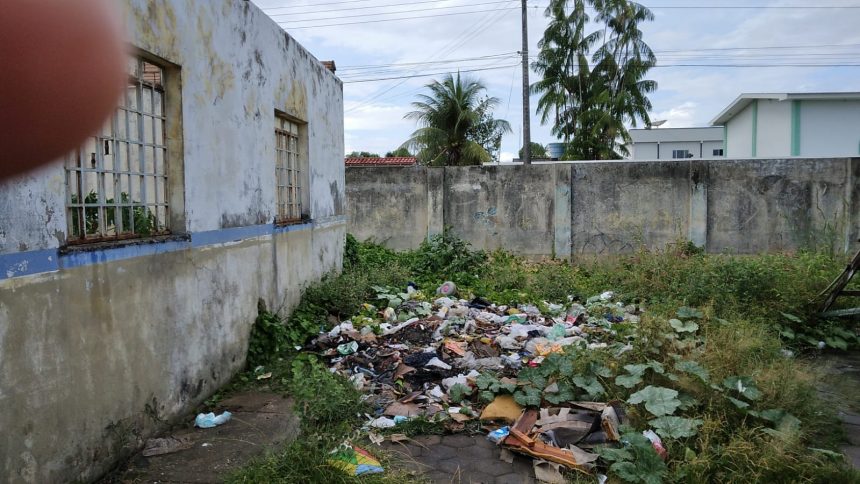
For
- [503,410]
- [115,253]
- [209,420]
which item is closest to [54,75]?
[115,253]

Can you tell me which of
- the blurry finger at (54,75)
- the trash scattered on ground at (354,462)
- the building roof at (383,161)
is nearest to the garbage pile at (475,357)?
the trash scattered on ground at (354,462)

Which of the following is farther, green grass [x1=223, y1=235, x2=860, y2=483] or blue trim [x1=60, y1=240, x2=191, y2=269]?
green grass [x1=223, y1=235, x2=860, y2=483]

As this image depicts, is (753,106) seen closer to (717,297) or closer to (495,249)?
(495,249)

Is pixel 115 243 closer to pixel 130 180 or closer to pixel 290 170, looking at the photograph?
pixel 130 180

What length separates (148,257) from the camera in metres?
3.68

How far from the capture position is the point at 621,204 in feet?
35.7

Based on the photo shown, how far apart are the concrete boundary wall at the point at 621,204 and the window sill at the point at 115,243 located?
25.1 feet

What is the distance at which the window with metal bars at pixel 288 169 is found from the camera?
6.45 metres

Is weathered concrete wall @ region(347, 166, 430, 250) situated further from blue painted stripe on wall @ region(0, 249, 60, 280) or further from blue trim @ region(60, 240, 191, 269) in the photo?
blue painted stripe on wall @ region(0, 249, 60, 280)

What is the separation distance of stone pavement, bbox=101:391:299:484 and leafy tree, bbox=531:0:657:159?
22548 mm

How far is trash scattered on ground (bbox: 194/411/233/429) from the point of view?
13.2 feet

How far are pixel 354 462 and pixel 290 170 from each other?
432 centimetres

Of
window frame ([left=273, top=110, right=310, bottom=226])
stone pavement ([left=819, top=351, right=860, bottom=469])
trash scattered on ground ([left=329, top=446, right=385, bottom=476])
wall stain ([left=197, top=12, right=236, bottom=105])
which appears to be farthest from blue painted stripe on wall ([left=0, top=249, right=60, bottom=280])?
stone pavement ([left=819, top=351, right=860, bottom=469])

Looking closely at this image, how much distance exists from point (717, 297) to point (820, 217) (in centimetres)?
591
